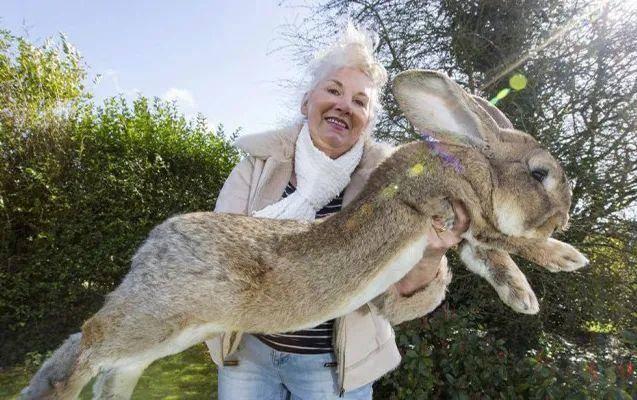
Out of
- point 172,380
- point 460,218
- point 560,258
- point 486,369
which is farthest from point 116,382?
point 172,380

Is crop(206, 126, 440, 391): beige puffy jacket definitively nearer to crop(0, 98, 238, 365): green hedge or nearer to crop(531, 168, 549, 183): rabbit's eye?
crop(531, 168, 549, 183): rabbit's eye

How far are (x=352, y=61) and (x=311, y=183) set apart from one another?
779 millimetres

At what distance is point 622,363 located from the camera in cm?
415

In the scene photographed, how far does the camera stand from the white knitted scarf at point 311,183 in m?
2.59

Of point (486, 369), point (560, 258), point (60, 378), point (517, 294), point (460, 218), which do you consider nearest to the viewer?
point (60, 378)

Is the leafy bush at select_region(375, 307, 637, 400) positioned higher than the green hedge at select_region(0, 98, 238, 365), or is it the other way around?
the green hedge at select_region(0, 98, 238, 365)

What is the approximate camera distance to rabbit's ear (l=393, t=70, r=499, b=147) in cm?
223

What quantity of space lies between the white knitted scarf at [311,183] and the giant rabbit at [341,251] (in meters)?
0.41

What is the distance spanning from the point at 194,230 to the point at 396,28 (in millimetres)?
5398

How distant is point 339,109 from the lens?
2.74 metres

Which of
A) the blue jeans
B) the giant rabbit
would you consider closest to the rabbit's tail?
the giant rabbit

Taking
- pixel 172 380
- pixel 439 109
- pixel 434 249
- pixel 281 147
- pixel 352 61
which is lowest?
pixel 172 380

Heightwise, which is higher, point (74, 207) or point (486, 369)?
point (74, 207)

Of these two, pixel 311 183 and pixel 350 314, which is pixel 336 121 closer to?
pixel 311 183
